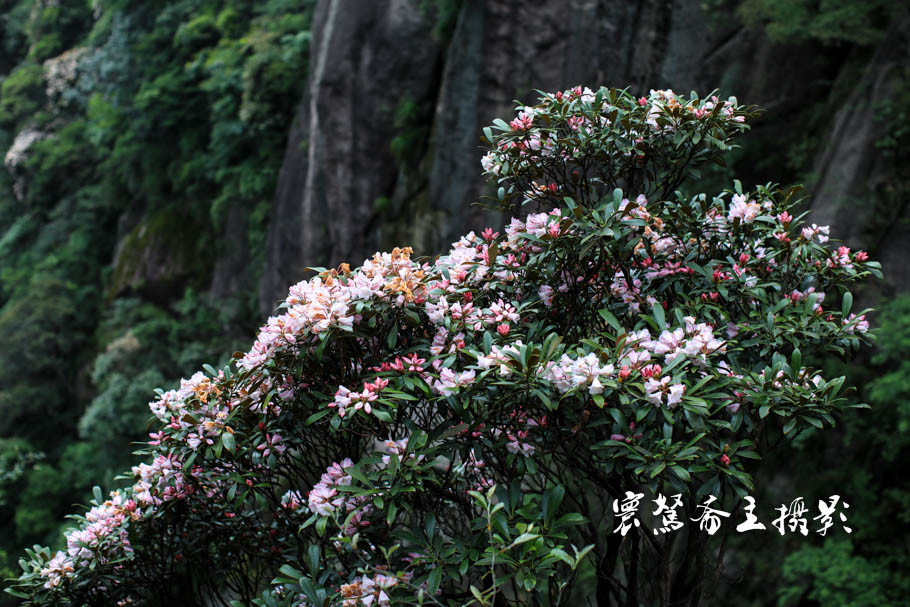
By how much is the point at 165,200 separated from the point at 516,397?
13.6 m

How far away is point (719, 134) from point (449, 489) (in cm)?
141

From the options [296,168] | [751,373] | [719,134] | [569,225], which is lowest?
[751,373]

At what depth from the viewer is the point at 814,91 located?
7.77 m

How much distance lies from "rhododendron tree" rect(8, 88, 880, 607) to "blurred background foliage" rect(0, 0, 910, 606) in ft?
12.0

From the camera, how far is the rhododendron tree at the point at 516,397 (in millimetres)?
1702

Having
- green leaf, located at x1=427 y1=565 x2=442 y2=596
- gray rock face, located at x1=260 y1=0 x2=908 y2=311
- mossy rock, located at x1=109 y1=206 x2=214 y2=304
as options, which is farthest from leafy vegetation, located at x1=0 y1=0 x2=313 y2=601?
green leaf, located at x1=427 y1=565 x2=442 y2=596

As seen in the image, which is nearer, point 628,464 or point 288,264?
point 628,464

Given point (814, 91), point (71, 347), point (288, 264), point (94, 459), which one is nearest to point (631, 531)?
point (814, 91)

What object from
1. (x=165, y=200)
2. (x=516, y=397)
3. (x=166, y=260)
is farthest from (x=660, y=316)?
(x=165, y=200)

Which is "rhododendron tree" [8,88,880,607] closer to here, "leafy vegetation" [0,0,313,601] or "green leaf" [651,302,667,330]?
"green leaf" [651,302,667,330]

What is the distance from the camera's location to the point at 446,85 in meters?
7.26

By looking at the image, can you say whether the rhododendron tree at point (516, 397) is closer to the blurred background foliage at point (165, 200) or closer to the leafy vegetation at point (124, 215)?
the blurred background foliage at point (165, 200)

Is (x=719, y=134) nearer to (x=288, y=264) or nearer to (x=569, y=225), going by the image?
(x=569, y=225)

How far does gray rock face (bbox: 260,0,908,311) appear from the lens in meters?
6.11
